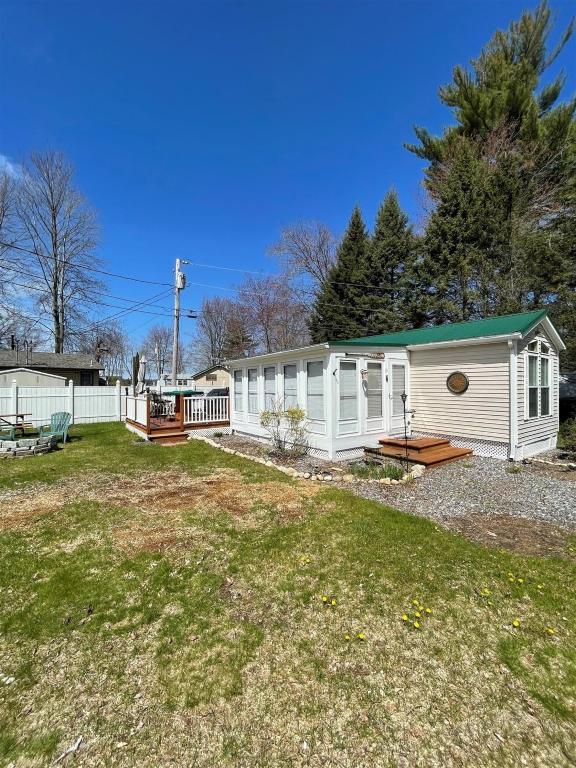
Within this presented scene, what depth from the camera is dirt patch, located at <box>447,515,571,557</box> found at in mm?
3598

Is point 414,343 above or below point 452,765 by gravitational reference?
above

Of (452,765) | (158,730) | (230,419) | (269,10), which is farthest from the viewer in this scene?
(230,419)

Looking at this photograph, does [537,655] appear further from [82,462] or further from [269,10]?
[269,10]

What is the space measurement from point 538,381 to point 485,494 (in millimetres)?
4151

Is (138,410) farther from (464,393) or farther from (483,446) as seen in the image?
(483,446)

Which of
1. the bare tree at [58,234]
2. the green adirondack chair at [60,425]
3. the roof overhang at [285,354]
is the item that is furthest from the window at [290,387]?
the bare tree at [58,234]

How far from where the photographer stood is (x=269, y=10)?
862 centimetres

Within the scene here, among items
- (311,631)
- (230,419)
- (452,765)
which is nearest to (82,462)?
(230,419)

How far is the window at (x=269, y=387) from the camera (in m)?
9.39

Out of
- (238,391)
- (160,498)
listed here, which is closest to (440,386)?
(238,391)

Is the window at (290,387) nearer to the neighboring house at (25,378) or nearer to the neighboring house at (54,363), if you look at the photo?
the neighboring house at (25,378)

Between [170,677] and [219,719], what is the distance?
1.40 ft

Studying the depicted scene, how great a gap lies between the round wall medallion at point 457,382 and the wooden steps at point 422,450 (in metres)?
1.22

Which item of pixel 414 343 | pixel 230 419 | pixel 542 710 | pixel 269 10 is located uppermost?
pixel 269 10
